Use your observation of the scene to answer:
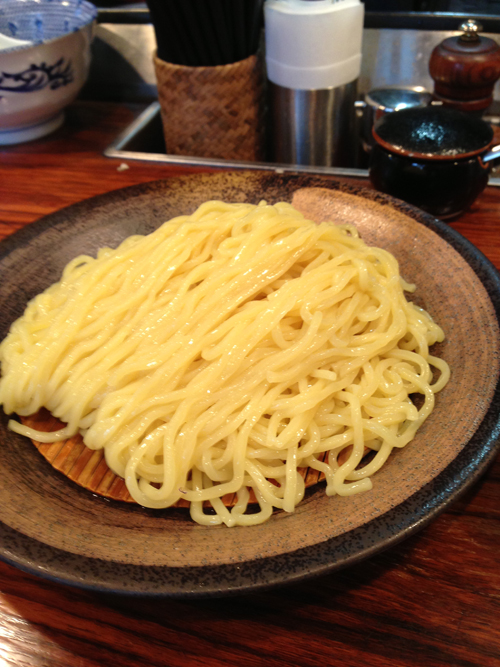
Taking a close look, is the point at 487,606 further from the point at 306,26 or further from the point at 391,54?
the point at 391,54

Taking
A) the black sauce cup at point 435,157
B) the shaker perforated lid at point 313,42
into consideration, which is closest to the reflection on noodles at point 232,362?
the black sauce cup at point 435,157

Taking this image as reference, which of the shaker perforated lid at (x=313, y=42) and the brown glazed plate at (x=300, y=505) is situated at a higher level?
the shaker perforated lid at (x=313, y=42)

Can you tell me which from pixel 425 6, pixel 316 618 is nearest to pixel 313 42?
pixel 425 6

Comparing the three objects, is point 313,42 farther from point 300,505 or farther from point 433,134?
point 300,505

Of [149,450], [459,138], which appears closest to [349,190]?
[459,138]

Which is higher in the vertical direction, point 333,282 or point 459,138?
point 459,138

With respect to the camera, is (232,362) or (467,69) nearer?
(232,362)

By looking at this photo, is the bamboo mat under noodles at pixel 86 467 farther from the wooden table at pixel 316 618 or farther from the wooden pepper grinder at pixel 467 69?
the wooden pepper grinder at pixel 467 69
